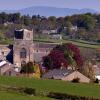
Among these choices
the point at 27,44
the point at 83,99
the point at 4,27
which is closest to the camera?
the point at 83,99

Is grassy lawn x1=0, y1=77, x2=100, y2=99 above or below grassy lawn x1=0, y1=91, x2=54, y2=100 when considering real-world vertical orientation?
below

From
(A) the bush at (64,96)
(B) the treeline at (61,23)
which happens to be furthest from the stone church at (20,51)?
(B) the treeline at (61,23)

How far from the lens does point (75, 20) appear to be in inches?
6107

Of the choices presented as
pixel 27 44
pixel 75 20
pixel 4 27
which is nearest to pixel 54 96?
pixel 27 44

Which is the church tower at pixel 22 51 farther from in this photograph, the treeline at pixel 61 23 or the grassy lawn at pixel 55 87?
the treeline at pixel 61 23

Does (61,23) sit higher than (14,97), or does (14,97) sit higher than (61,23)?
(14,97)

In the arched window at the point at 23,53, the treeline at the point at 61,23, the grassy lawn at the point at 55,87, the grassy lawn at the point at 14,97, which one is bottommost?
the treeline at the point at 61,23

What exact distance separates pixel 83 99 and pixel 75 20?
138 metres

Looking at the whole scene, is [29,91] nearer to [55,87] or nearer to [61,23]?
[55,87]

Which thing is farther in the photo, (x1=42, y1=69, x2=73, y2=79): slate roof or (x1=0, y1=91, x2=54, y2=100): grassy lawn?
(x1=42, y1=69, x2=73, y2=79): slate roof

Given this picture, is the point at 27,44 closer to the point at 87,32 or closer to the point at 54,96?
the point at 54,96

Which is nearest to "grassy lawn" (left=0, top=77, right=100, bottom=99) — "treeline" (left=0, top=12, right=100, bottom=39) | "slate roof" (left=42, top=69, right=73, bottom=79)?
"slate roof" (left=42, top=69, right=73, bottom=79)

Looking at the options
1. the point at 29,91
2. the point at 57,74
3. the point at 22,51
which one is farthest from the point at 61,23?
the point at 29,91

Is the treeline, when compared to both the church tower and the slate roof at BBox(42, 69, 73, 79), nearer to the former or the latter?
the church tower
